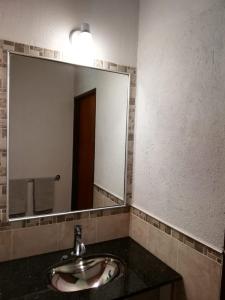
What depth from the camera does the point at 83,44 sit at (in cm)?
136

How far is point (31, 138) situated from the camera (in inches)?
53.9

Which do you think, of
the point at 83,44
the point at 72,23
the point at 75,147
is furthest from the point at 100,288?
the point at 72,23

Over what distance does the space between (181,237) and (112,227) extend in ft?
1.63

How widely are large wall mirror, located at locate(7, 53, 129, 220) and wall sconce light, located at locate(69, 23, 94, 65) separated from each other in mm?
52

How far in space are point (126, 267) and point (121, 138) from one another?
746 millimetres

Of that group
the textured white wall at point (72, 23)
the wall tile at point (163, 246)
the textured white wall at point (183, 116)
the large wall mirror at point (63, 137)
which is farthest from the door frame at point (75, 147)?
the wall tile at point (163, 246)

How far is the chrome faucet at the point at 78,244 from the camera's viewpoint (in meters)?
1.38

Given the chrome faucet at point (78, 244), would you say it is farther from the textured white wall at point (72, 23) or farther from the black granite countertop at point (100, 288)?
the textured white wall at point (72, 23)

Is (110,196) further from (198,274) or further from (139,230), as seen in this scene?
(198,274)

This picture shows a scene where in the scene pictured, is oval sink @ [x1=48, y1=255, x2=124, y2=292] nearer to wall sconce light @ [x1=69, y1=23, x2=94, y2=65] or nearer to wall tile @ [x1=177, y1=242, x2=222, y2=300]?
wall tile @ [x1=177, y1=242, x2=222, y2=300]

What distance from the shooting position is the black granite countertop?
1063 millimetres

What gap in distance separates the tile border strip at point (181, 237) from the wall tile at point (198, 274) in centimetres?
2

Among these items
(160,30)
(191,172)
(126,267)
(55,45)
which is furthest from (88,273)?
(160,30)

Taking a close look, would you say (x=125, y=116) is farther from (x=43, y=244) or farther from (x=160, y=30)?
(x=43, y=244)
